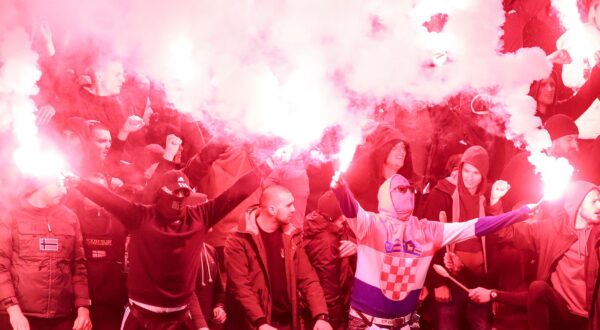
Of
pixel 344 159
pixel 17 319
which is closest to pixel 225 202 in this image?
pixel 344 159

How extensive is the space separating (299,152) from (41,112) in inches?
93.5

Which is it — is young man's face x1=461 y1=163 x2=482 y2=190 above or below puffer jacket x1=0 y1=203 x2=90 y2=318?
above

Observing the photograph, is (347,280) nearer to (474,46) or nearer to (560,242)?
(560,242)

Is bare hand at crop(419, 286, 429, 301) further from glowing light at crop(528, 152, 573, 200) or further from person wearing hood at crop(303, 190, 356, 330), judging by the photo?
glowing light at crop(528, 152, 573, 200)

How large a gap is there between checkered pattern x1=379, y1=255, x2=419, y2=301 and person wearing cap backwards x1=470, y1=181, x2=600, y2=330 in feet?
3.14

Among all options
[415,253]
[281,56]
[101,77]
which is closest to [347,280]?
[415,253]

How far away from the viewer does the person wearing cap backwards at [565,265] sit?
21.0ft

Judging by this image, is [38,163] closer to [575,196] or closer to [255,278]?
[255,278]

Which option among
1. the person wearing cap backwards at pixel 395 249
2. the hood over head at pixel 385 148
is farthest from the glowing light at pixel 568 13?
the person wearing cap backwards at pixel 395 249

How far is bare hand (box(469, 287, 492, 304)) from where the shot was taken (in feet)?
21.3

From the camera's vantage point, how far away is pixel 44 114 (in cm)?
578

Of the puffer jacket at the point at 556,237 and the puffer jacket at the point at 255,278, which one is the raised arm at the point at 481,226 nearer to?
the puffer jacket at the point at 556,237

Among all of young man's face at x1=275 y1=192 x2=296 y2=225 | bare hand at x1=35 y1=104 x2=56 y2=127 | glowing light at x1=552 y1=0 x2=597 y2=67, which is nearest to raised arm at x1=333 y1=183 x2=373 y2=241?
young man's face at x1=275 y1=192 x2=296 y2=225

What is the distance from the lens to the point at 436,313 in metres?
6.47
